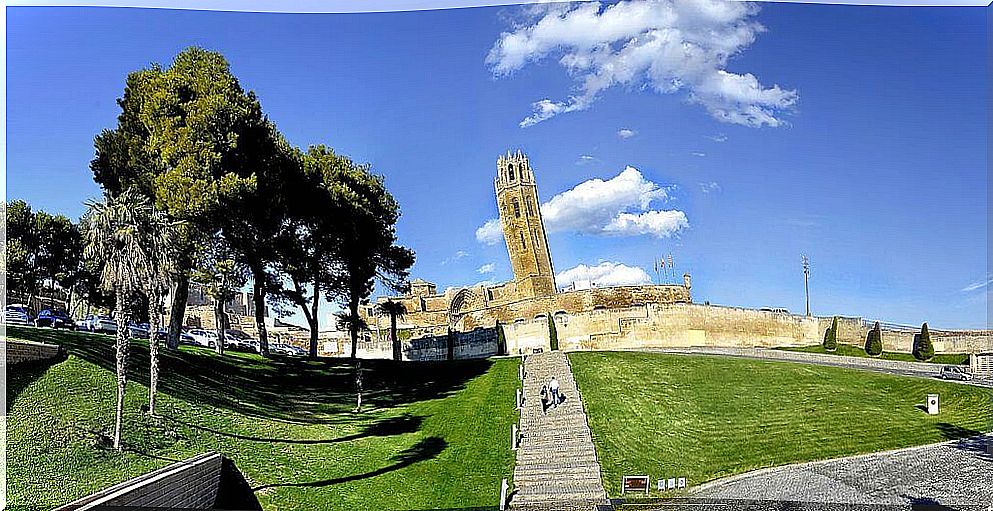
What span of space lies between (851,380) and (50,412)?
931 cm

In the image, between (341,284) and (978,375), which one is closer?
(978,375)

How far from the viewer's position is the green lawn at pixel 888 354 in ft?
35.9

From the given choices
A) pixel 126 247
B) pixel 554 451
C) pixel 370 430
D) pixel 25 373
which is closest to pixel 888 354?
pixel 554 451

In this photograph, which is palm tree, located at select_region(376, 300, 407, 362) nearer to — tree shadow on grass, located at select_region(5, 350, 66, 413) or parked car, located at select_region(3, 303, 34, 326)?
tree shadow on grass, located at select_region(5, 350, 66, 413)

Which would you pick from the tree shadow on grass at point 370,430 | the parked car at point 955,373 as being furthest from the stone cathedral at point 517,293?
the parked car at point 955,373

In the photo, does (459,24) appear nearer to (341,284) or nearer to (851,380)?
(341,284)

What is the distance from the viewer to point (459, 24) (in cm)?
1121

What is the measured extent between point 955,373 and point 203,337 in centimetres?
927

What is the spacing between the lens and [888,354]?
11133 millimetres

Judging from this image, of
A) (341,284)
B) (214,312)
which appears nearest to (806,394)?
(341,284)

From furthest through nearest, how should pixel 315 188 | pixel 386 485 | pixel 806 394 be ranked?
pixel 315 188 < pixel 806 394 < pixel 386 485

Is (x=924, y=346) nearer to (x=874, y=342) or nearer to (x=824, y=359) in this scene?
(x=874, y=342)

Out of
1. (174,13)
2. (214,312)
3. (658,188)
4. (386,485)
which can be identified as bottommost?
(386,485)

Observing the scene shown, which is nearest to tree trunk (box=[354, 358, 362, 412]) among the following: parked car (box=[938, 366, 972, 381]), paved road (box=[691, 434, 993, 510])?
paved road (box=[691, 434, 993, 510])
